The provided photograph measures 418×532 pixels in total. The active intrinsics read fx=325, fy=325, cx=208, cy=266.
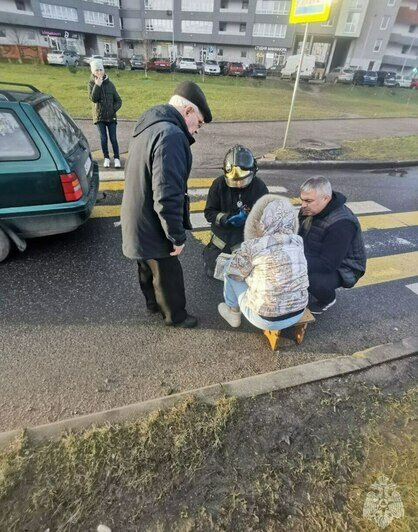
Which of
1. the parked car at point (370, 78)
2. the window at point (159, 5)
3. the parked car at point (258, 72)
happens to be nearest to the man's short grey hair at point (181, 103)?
the parked car at point (258, 72)

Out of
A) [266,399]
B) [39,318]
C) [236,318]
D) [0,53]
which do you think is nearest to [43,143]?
[39,318]

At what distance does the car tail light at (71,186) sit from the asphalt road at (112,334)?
2.61 feet

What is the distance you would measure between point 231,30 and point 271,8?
6.01 metres

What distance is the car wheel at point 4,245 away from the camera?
3.74 meters

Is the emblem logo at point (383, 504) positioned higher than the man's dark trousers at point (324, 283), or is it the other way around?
the man's dark trousers at point (324, 283)

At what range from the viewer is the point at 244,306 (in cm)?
293

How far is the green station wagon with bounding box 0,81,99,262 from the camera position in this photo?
3479 millimetres

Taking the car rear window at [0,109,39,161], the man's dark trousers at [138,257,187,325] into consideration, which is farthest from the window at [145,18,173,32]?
the man's dark trousers at [138,257,187,325]

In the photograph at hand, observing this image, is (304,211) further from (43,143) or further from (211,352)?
(43,143)

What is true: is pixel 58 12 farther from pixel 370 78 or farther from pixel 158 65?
pixel 370 78

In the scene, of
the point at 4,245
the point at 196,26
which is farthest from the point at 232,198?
the point at 196,26

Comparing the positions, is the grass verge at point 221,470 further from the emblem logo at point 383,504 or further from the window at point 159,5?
the window at point 159,5

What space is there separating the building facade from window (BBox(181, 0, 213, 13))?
0.01m

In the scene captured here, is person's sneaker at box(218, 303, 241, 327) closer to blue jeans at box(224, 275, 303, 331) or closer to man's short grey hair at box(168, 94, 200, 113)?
blue jeans at box(224, 275, 303, 331)
